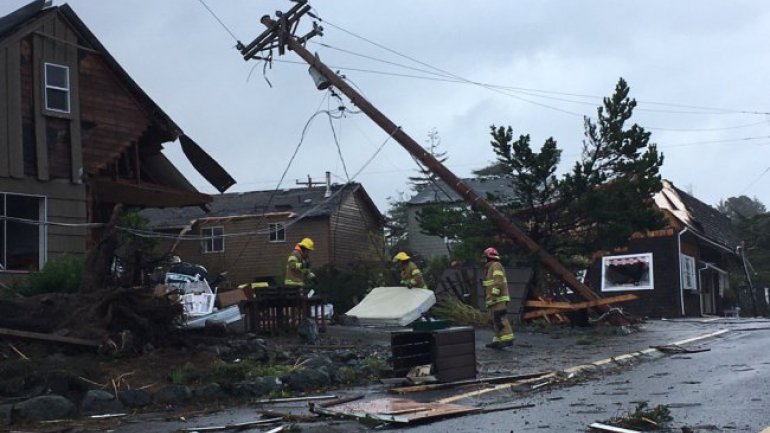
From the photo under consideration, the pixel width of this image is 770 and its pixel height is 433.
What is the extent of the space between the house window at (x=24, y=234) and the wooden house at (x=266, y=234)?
2266 cm

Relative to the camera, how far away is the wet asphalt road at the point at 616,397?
7000mm

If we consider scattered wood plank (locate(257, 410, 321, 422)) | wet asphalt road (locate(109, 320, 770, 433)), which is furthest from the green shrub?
scattered wood plank (locate(257, 410, 321, 422))

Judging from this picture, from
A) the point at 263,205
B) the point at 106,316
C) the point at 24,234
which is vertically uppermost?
the point at 263,205

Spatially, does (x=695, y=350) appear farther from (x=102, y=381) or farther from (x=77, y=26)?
(x=77, y=26)

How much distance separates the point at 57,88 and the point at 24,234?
302 cm

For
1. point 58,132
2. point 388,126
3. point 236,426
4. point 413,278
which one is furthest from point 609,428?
point 388,126

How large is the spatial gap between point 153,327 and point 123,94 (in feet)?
30.0

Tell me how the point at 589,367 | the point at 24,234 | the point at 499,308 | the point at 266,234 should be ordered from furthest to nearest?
1. the point at 266,234
2. the point at 24,234
3. the point at 499,308
4. the point at 589,367

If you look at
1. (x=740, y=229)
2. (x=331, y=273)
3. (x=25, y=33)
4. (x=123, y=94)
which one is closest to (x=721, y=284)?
(x=740, y=229)

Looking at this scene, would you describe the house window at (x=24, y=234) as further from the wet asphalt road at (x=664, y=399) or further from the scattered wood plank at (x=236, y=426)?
the wet asphalt road at (x=664, y=399)

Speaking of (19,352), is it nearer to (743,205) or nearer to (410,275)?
(410,275)

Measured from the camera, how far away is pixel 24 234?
16875 mm

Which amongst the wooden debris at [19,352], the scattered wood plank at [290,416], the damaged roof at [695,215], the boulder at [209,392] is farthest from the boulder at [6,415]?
the damaged roof at [695,215]

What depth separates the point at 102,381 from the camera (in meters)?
9.70
